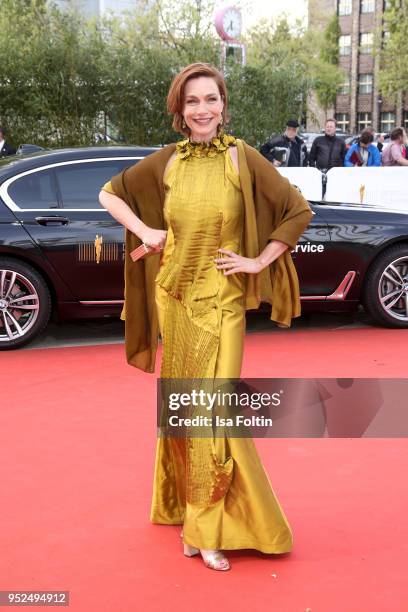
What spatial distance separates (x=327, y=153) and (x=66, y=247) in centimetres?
771

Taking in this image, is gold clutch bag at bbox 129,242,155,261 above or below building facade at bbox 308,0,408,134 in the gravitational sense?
below

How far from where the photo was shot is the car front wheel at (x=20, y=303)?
295 inches

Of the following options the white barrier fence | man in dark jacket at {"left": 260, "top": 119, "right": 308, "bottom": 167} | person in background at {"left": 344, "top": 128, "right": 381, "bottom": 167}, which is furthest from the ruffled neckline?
person in background at {"left": 344, "top": 128, "right": 381, "bottom": 167}

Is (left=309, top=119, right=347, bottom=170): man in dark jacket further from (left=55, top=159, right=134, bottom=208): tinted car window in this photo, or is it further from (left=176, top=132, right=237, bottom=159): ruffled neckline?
(left=176, top=132, right=237, bottom=159): ruffled neckline

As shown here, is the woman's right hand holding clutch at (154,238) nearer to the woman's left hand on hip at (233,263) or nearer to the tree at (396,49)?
the woman's left hand on hip at (233,263)

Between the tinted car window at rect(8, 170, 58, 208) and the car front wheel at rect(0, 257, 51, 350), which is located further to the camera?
the tinted car window at rect(8, 170, 58, 208)

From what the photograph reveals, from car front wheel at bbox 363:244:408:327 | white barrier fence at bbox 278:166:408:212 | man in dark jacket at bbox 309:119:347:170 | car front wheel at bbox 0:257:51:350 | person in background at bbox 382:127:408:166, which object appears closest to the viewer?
car front wheel at bbox 0:257:51:350

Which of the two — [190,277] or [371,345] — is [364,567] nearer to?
[190,277]

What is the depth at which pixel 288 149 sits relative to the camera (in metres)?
14.0

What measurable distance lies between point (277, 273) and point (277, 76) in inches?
573

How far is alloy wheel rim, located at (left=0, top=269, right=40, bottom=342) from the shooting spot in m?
7.49

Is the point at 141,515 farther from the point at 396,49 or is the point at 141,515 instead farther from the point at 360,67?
the point at 360,67

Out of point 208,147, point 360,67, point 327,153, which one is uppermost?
point 360,67

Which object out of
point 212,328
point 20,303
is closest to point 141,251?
point 212,328
